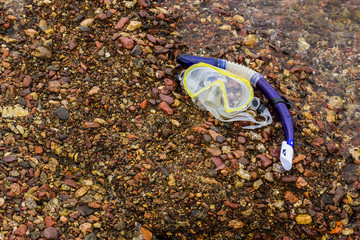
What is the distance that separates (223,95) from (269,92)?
589 millimetres

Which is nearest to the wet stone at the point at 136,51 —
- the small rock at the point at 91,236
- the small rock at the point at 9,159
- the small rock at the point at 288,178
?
the small rock at the point at 9,159

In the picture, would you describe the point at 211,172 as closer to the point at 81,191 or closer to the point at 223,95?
the point at 223,95

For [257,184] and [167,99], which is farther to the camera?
[167,99]

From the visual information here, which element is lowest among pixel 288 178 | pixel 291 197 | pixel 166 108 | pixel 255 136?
pixel 291 197

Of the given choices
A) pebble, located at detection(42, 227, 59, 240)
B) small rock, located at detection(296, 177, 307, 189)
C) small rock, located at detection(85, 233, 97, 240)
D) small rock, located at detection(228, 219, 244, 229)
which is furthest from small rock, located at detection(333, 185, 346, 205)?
pebble, located at detection(42, 227, 59, 240)

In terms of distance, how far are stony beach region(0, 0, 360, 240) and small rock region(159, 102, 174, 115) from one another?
2 centimetres

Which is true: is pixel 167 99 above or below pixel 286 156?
above

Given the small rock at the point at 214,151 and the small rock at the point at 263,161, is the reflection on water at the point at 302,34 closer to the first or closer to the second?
the small rock at the point at 263,161

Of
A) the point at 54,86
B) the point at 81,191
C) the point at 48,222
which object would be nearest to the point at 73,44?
the point at 54,86

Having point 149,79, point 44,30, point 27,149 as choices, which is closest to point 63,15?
point 44,30

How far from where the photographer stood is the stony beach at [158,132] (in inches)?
157

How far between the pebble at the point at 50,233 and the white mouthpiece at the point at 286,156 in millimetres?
2643

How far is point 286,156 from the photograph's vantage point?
4.13 meters

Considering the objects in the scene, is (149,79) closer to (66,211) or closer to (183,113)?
(183,113)
